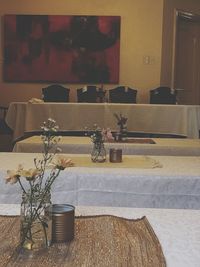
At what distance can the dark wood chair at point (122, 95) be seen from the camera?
7.48m

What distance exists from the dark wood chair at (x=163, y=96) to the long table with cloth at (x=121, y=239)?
5879mm

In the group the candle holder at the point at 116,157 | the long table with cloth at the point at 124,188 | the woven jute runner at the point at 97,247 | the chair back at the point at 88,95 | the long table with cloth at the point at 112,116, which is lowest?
the long table with cloth at the point at 124,188

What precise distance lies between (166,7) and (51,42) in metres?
1.97

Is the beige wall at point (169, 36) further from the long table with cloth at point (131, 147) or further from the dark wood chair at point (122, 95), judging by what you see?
the long table with cloth at point (131, 147)

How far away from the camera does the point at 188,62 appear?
892 cm

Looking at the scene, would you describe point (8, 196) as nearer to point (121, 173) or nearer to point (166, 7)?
point (121, 173)

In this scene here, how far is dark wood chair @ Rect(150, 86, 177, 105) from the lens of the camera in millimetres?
7336

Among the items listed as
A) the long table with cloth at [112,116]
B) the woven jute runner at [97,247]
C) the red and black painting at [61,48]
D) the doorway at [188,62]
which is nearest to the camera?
the woven jute runner at [97,247]

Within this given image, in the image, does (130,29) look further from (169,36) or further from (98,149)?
(98,149)

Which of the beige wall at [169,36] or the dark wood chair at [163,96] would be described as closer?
the dark wood chair at [163,96]

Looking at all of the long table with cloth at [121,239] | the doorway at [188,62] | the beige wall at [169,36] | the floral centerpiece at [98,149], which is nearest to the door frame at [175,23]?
the beige wall at [169,36]

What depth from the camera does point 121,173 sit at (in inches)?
95.2

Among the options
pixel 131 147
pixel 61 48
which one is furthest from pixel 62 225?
pixel 61 48

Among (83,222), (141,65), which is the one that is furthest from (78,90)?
(83,222)
